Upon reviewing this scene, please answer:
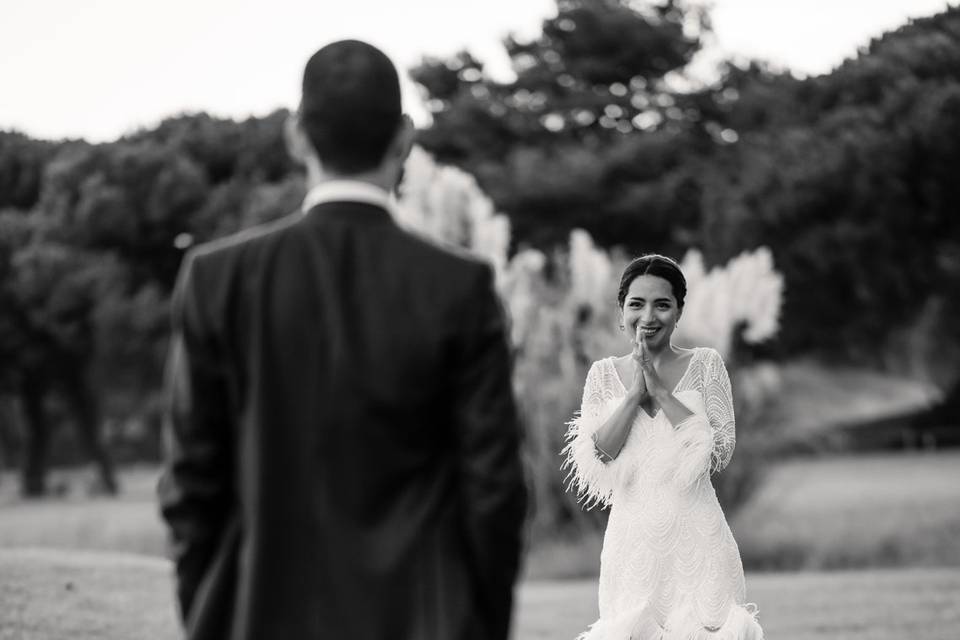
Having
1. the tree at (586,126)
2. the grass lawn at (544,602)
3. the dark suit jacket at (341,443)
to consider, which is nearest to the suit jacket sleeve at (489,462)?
the dark suit jacket at (341,443)

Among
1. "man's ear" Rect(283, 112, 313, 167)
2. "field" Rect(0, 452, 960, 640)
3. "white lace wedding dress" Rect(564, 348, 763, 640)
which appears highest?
→ "man's ear" Rect(283, 112, 313, 167)

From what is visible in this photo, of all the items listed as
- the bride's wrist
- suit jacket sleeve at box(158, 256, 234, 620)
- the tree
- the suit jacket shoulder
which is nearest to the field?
the bride's wrist

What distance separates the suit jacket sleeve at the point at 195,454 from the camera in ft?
7.82

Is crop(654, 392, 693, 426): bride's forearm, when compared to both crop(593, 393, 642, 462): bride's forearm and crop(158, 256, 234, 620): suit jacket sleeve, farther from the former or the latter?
crop(158, 256, 234, 620): suit jacket sleeve

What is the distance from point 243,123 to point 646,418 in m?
31.6

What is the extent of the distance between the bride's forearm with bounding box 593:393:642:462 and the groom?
2485 mm

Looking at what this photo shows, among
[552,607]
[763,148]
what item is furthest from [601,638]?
[763,148]

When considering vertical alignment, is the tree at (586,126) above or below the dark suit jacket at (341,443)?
above

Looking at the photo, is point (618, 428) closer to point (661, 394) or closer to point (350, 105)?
point (661, 394)

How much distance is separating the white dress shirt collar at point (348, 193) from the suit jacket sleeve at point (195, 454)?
27 centimetres

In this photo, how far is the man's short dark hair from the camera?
2463 mm

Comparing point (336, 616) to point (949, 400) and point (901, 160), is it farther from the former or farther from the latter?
point (949, 400)

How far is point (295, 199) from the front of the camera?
30359mm

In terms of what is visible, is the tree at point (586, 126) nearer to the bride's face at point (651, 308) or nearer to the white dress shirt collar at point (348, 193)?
the bride's face at point (651, 308)
